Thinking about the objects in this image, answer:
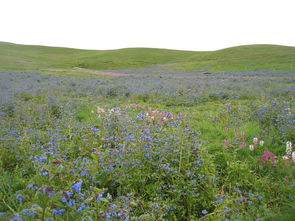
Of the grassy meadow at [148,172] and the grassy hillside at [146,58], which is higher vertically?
the grassy hillside at [146,58]

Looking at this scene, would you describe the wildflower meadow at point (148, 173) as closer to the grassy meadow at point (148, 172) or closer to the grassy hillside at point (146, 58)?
the grassy meadow at point (148, 172)

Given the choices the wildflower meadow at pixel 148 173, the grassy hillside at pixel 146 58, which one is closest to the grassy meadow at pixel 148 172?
the wildflower meadow at pixel 148 173

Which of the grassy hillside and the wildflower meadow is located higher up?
the grassy hillside


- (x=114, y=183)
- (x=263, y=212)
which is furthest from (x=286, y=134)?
(x=114, y=183)

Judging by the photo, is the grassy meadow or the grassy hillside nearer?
the grassy meadow

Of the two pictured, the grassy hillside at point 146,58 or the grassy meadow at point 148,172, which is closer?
the grassy meadow at point 148,172

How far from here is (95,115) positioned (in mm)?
7836

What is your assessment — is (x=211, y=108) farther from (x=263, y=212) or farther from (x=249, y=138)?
(x=263, y=212)

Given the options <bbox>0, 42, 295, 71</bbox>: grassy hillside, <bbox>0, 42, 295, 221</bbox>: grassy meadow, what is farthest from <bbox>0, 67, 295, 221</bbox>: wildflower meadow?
<bbox>0, 42, 295, 71</bbox>: grassy hillside

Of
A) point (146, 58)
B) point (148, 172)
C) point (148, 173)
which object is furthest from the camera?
point (146, 58)

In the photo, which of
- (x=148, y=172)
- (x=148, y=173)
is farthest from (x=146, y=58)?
(x=148, y=173)

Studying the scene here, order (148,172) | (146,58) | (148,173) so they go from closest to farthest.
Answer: (148,173), (148,172), (146,58)

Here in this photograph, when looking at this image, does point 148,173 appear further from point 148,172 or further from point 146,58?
point 146,58

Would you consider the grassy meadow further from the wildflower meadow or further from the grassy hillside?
the grassy hillside
